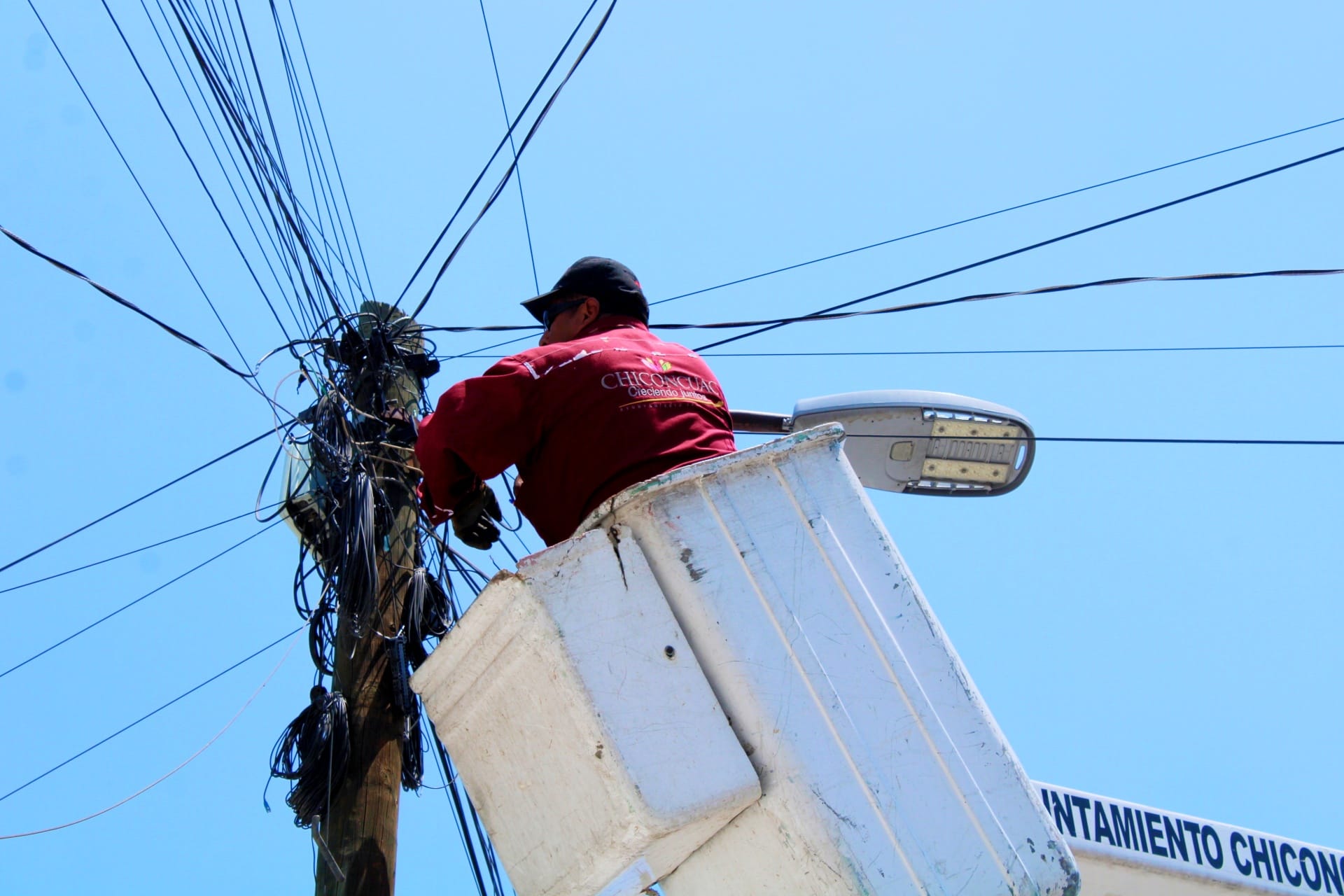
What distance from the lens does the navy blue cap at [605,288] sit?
11.1 ft

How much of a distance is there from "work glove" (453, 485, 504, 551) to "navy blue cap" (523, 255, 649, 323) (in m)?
0.58

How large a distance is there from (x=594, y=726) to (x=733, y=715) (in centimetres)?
27

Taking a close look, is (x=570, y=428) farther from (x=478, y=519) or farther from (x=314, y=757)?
(x=314, y=757)

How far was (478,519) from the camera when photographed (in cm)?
331

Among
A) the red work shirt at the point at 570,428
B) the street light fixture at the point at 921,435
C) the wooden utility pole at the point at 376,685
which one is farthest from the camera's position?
the street light fixture at the point at 921,435

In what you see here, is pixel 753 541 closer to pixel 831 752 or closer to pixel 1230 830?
pixel 831 752

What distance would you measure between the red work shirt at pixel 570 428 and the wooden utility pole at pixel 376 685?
53.1 inches

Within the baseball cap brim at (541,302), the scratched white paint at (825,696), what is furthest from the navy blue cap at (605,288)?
the scratched white paint at (825,696)

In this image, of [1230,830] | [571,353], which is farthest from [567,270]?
[1230,830]

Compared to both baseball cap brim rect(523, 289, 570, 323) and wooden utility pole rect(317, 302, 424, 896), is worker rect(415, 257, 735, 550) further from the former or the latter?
wooden utility pole rect(317, 302, 424, 896)

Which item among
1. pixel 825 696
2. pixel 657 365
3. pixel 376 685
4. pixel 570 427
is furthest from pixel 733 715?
pixel 376 685

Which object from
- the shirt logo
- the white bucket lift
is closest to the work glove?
the shirt logo

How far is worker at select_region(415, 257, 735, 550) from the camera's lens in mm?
2717

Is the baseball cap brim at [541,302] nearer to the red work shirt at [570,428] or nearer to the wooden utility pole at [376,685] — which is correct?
the red work shirt at [570,428]
